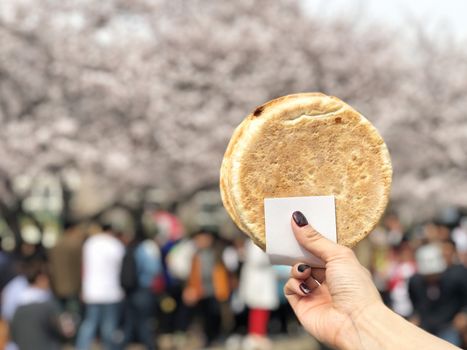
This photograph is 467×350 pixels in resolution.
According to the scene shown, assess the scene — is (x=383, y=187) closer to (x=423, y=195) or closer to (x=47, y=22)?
(x=47, y=22)

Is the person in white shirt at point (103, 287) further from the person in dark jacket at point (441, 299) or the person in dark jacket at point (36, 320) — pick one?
the person in dark jacket at point (441, 299)

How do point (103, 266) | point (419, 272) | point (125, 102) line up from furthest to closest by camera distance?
1. point (125, 102)
2. point (103, 266)
3. point (419, 272)

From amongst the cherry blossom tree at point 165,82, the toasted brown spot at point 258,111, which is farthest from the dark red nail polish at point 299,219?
the cherry blossom tree at point 165,82

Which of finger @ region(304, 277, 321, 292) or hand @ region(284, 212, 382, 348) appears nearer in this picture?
hand @ region(284, 212, 382, 348)

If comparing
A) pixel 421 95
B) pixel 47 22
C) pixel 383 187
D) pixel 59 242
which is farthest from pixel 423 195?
pixel 383 187

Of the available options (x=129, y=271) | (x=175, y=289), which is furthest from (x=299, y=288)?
(x=175, y=289)

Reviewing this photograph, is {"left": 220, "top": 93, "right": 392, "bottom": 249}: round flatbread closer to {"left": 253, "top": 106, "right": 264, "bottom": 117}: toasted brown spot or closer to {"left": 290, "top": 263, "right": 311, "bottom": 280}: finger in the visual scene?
{"left": 253, "top": 106, "right": 264, "bottom": 117}: toasted brown spot

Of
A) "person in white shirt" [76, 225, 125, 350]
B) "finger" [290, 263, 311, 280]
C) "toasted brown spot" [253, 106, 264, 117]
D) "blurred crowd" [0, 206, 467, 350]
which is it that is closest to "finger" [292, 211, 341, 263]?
"finger" [290, 263, 311, 280]
